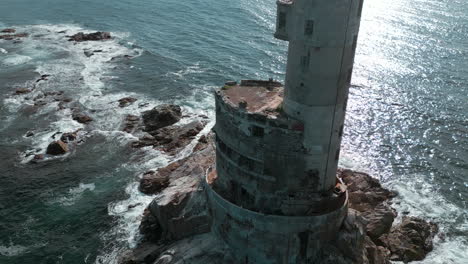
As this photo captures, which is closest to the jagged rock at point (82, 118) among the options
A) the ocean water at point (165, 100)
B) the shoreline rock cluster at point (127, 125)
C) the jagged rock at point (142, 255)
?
the shoreline rock cluster at point (127, 125)

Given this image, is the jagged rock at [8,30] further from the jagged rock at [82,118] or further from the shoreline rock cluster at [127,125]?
the jagged rock at [82,118]

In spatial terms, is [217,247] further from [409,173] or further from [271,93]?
[409,173]

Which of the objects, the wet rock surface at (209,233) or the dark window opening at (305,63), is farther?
the wet rock surface at (209,233)

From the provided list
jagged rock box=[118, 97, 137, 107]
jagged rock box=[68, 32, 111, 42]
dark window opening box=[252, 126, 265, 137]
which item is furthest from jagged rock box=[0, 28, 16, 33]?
dark window opening box=[252, 126, 265, 137]

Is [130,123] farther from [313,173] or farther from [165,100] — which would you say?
[313,173]

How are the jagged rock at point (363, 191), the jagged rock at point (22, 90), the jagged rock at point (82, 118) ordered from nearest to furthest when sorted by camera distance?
the jagged rock at point (363, 191) → the jagged rock at point (82, 118) → the jagged rock at point (22, 90)

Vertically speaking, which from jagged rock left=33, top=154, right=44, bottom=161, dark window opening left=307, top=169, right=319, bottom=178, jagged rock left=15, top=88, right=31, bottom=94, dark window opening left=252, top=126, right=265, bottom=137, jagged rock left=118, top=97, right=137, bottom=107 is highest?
dark window opening left=252, top=126, right=265, bottom=137

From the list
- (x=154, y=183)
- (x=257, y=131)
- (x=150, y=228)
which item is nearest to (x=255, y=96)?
(x=257, y=131)

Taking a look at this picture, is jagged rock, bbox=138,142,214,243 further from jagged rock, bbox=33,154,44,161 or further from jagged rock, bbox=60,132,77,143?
jagged rock, bbox=60,132,77,143
